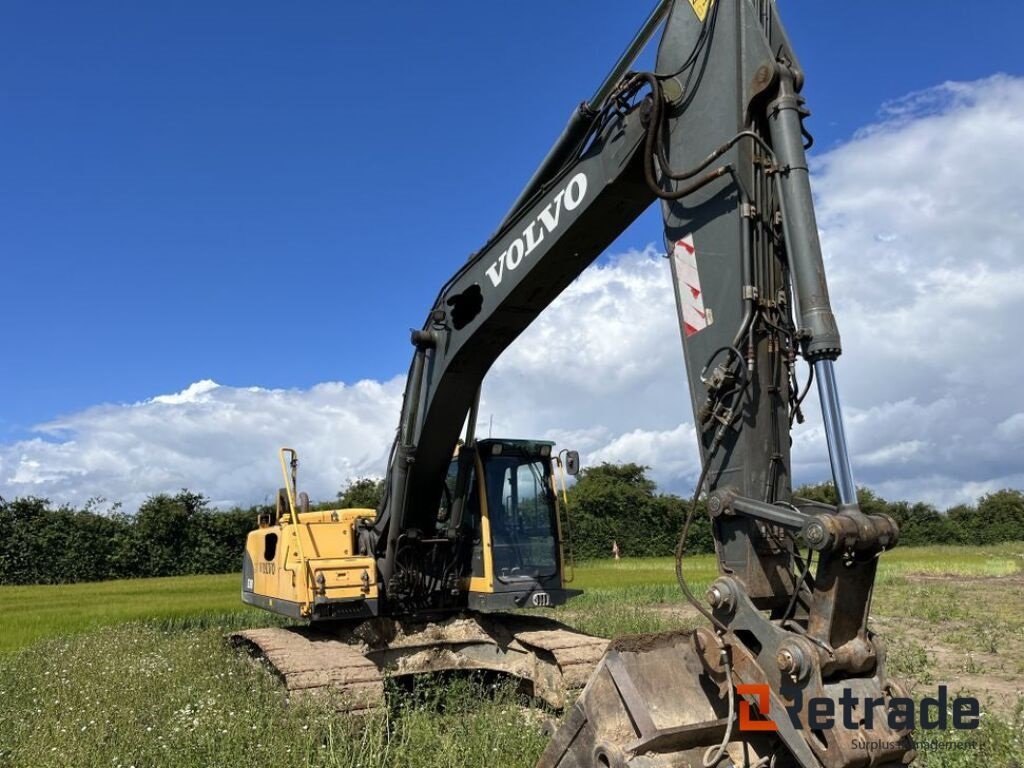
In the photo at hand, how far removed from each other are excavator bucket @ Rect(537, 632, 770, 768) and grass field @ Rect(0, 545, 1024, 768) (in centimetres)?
185

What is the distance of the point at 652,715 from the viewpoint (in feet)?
12.4

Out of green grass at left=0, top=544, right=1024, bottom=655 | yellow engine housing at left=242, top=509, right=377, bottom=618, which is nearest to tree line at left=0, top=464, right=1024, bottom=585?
green grass at left=0, top=544, right=1024, bottom=655

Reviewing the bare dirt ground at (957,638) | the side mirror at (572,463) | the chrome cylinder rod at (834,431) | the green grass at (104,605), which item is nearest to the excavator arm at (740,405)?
the chrome cylinder rod at (834,431)

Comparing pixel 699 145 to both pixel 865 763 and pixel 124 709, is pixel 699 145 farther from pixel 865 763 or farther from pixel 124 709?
pixel 124 709

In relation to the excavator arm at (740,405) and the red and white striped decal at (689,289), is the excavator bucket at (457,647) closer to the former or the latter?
the excavator arm at (740,405)

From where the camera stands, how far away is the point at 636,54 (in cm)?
566

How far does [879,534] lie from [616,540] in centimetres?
3582

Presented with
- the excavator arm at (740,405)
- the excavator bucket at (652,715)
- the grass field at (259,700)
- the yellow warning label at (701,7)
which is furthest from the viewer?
the grass field at (259,700)

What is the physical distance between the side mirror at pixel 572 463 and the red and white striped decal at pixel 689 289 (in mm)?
3480

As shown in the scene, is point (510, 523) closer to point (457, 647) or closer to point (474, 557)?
point (474, 557)

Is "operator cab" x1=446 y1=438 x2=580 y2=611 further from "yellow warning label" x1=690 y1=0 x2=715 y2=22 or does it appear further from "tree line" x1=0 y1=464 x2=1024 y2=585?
"tree line" x1=0 y1=464 x2=1024 y2=585

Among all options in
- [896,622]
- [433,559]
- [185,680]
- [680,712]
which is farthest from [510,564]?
[896,622]

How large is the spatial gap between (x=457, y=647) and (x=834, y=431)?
227 inches

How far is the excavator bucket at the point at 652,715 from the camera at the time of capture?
363 centimetres
